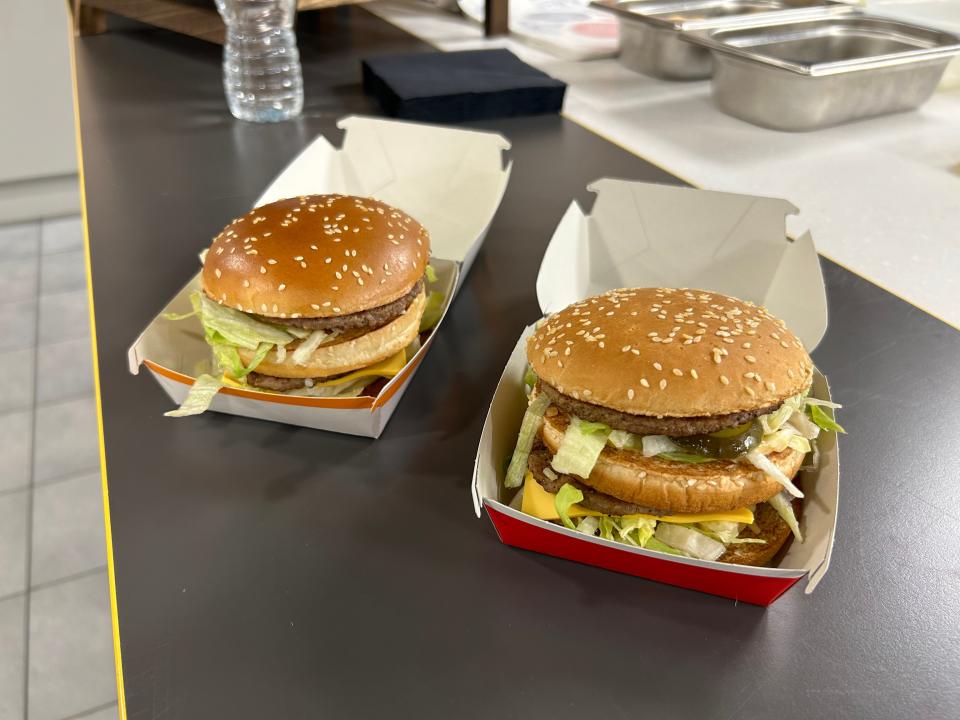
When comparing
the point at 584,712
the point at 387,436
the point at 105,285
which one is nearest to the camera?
the point at 584,712

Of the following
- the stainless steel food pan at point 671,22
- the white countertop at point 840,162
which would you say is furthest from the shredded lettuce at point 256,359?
the stainless steel food pan at point 671,22

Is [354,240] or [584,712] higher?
[354,240]

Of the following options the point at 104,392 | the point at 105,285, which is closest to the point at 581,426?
the point at 104,392

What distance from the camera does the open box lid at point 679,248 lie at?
1142 mm

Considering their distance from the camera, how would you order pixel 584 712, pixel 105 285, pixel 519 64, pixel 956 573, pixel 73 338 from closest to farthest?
pixel 584 712, pixel 956 573, pixel 105 285, pixel 519 64, pixel 73 338

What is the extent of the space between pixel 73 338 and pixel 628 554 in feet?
8.83

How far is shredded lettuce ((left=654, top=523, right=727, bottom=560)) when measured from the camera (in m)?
0.76

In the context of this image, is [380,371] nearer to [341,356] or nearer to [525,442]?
[341,356]

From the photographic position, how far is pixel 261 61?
199 centimetres

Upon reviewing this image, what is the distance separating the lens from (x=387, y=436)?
96 centimetres

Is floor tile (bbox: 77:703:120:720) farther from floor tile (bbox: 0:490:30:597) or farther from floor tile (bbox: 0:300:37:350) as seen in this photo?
floor tile (bbox: 0:300:37:350)

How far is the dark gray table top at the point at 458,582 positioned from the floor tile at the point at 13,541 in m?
1.10

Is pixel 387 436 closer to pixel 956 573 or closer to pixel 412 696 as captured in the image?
pixel 412 696

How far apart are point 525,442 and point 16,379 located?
2.42 meters
